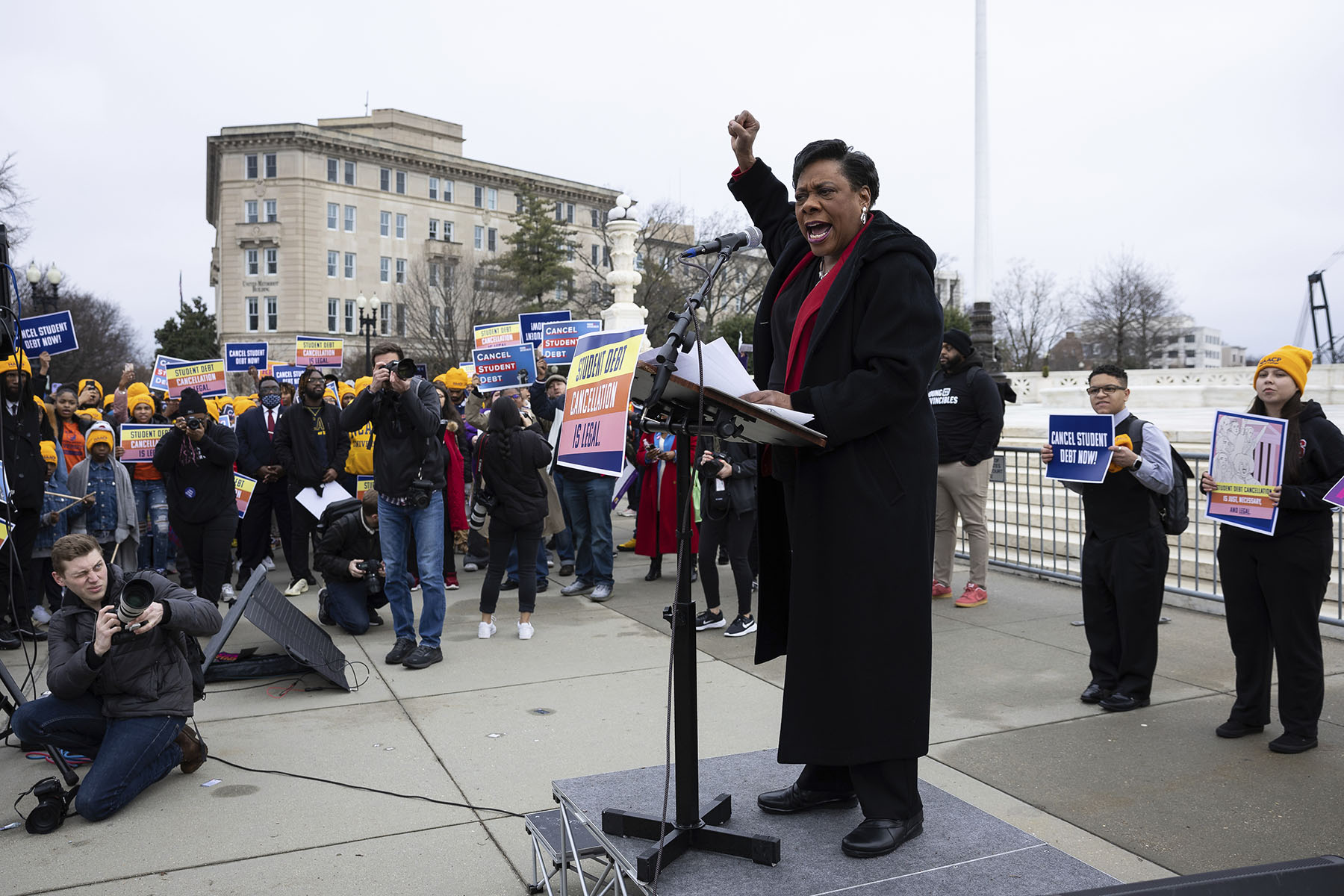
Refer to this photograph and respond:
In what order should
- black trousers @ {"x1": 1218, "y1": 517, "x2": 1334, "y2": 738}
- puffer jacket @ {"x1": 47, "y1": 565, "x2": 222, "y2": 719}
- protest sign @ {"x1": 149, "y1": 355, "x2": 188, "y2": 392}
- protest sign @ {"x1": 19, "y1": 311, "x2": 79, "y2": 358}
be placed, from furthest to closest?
protest sign @ {"x1": 149, "y1": 355, "x2": 188, "y2": 392} → protest sign @ {"x1": 19, "y1": 311, "x2": 79, "y2": 358} → black trousers @ {"x1": 1218, "y1": 517, "x2": 1334, "y2": 738} → puffer jacket @ {"x1": 47, "y1": 565, "x2": 222, "y2": 719}

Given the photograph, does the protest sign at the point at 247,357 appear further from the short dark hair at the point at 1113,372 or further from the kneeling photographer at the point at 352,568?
the short dark hair at the point at 1113,372

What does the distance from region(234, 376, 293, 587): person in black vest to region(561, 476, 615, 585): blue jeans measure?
2743mm

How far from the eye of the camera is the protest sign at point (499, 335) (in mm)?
11812

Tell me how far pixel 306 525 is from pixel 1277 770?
324 inches

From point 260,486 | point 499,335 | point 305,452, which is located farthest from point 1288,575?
point 499,335

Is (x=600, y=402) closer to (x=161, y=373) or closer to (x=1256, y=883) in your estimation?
(x=1256, y=883)

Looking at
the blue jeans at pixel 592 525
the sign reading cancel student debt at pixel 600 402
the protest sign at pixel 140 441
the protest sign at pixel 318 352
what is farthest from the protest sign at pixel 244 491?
the sign reading cancel student debt at pixel 600 402

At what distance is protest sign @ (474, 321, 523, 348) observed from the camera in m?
11.8

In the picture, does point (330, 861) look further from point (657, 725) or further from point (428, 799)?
point (657, 725)

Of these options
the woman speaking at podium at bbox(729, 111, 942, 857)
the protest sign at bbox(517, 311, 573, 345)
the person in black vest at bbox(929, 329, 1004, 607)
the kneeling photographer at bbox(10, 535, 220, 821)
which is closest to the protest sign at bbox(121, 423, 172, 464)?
the protest sign at bbox(517, 311, 573, 345)

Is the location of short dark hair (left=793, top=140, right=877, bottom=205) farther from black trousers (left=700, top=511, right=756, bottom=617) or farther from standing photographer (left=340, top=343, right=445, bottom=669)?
black trousers (left=700, top=511, right=756, bottom=617)

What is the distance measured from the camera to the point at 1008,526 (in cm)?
1090

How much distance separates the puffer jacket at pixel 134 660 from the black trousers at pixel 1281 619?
4980 millimetres

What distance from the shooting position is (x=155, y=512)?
967 centimetres
